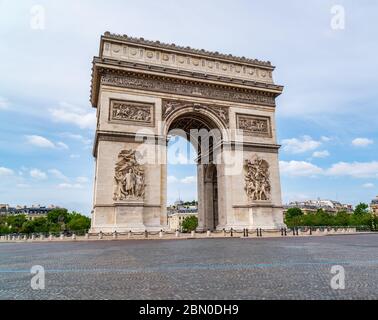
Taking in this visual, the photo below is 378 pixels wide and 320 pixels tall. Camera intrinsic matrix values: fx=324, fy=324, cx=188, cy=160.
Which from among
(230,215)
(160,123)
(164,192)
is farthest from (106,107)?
(230,215)

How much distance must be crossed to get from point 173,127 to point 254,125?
680cm

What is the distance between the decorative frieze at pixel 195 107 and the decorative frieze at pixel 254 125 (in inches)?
42.5

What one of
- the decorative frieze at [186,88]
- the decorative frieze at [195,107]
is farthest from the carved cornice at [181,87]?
the decorative frieze at [195,107]

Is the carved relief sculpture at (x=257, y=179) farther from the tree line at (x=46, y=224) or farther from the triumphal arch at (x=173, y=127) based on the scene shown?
the tree line at (x=46, y=224)

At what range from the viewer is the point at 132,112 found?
22.2 m

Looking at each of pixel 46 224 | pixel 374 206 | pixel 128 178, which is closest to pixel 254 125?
pixel 128 178

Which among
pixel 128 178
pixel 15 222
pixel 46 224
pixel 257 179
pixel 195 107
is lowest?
pixel 46 224

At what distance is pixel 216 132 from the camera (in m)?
25.5

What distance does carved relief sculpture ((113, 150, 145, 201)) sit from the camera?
2047 cm

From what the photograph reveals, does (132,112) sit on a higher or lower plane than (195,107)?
lower

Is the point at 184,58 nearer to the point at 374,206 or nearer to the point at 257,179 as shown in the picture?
the point at 257,179

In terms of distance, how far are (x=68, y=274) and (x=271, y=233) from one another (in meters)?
19.0

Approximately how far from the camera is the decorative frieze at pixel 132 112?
21797mm
